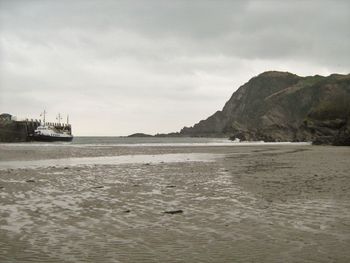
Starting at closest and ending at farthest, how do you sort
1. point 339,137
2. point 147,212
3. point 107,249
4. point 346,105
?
point 107,249, point 147,212, point 339,137, point 346,105

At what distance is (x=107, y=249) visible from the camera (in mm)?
7332

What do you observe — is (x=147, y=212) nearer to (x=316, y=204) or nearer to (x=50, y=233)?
(x=50, y=233)

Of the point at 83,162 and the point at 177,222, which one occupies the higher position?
the point at 83,162

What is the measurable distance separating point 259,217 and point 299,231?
165 cm

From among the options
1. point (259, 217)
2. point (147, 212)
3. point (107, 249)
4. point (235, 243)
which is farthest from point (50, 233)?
point (259, 217)

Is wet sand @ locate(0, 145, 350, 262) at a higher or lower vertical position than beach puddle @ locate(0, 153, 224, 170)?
lower

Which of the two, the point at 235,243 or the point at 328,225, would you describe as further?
the point at 328,225

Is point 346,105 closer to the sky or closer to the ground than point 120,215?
closer to the sky

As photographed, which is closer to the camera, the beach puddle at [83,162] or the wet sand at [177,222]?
the wet sand at [177,222]

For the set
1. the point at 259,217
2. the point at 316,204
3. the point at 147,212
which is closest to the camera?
the point at 259,217

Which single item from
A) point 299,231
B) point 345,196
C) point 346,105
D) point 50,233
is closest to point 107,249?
point 50,233

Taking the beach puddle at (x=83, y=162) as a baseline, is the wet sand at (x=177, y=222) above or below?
below

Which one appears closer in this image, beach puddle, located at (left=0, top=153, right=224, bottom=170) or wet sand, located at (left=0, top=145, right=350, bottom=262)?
wet sand, located at (left=0, top=145, right=350, bottom=262)

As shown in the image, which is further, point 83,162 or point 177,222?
point 83,162
